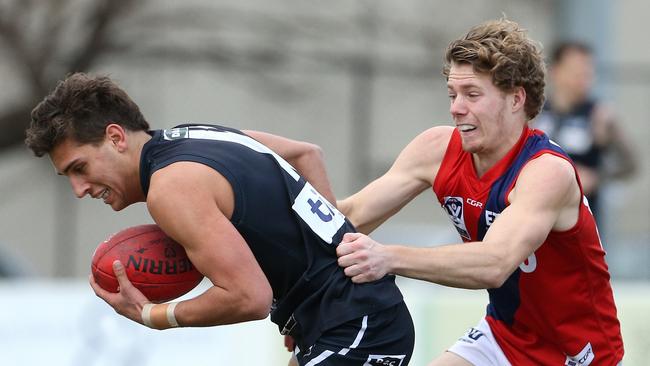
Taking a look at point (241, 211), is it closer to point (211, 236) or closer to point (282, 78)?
point (211, 236)

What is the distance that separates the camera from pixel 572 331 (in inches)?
179

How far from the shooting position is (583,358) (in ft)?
15.0

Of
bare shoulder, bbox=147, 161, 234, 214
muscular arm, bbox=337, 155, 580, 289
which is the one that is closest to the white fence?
muscular arm, bbox=337, 155, 580, 289

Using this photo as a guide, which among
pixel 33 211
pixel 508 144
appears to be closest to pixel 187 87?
pixel 33 211

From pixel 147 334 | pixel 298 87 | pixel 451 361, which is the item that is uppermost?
pixel 451 361

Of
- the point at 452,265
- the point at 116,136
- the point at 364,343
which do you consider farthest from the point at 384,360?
the point at 116,136

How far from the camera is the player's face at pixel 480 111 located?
14.3 ft

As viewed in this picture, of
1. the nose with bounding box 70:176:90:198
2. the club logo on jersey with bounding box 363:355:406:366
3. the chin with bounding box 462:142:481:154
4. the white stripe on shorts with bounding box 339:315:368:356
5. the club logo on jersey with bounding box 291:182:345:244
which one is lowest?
the club logo on jersey with bounding box 363:355:406:366

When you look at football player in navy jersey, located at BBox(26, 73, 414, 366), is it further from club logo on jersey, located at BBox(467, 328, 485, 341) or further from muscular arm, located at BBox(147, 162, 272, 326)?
club logo on jersey, located at BBox(467, 328, 485, 341)

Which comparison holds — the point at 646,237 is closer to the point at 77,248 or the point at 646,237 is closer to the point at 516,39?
the point at 77,248

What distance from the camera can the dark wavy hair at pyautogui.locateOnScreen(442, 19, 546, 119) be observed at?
432 cm

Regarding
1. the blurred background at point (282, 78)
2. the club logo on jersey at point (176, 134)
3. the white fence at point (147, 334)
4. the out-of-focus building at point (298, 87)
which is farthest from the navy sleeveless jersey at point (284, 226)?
the out-of-focus building at point (298, 87)

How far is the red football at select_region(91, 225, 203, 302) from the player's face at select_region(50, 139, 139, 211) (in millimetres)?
185

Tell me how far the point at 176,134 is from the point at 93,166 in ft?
1.00
